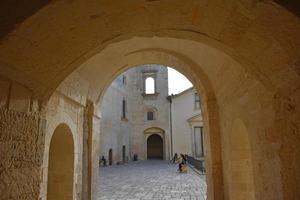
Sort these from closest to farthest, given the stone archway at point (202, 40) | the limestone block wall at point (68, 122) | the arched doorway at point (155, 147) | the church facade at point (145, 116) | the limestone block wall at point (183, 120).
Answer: the stone archway at point (202, 40) → the limestone block wall at point (68, 122) → the church facade at point (145, 116) → the limestone block wall at point (183, 120) → the arched doorway at point (155, 147)

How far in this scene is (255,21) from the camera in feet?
6.00

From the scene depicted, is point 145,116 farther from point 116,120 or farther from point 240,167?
point 240,167

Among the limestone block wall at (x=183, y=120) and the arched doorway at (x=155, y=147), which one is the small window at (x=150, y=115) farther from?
the arched doorway at (x=155, y=147)

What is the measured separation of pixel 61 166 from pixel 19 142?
2587 mm

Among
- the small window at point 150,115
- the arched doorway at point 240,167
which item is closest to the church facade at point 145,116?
the small window at point 150,115

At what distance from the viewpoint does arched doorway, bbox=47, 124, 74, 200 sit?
440 centimetres

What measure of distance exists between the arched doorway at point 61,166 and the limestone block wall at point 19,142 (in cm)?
203

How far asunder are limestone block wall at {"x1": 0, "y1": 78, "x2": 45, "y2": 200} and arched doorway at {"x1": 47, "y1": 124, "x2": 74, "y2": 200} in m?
2.03

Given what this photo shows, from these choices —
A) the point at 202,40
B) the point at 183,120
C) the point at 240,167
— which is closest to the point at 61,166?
the point at 240,167

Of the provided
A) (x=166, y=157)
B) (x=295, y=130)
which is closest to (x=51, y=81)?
(x=295, y=130)

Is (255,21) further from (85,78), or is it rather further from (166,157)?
(166,157)

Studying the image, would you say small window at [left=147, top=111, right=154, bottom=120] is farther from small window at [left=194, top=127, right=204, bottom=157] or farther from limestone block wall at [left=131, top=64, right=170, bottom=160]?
small window at [left=194, top=127, right=204, bottom=157]

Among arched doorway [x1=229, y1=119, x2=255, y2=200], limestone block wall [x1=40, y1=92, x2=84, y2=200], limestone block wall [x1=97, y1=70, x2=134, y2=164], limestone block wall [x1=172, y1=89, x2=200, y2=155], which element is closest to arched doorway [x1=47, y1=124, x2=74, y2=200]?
limestone block wall [x1=40, y1=92, x2=84, y2=200]

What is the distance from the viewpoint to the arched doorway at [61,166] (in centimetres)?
440
